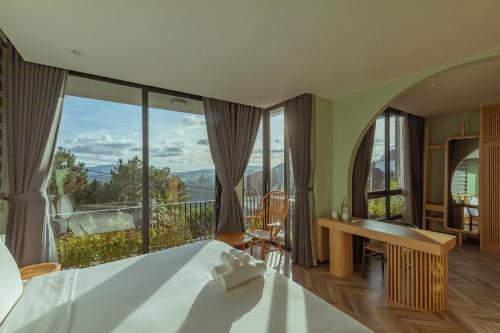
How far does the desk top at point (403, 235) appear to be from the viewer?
2.06 meters

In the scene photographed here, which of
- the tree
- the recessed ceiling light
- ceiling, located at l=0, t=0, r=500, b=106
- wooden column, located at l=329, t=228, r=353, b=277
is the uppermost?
ceiling, located at l=0, t=0, r=500, b=106

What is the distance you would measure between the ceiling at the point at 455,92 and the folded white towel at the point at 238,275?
2560mm

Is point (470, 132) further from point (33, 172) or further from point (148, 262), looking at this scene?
point (33, 172)

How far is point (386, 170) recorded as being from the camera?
412 cm

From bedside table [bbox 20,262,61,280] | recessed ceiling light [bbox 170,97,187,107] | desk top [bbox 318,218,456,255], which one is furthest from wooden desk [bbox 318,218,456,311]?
bedside table [bbox 20,262,61,280]

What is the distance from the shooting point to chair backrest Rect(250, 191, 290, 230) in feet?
11.2

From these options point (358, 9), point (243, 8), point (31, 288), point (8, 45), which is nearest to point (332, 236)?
point (358, 9)

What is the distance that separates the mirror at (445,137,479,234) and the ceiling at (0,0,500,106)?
283 cm

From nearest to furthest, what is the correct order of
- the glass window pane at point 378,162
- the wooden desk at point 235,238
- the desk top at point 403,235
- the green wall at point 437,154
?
the desk top at point 403,235 → the wooden desk at point 235,238 → the glass window pane at point 378,162 → the green wall at point 437,154

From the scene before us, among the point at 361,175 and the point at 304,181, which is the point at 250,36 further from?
the point at 361,175

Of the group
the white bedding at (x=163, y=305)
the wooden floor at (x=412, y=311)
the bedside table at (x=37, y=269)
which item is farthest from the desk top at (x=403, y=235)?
the bedside table at (x=37, y=269)

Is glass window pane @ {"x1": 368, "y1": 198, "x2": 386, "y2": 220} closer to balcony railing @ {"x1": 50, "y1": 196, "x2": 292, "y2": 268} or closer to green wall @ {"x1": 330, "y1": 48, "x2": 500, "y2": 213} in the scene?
green wall @ {"x1": 330, "y1": 48, "x2": 500, "y2": 213}

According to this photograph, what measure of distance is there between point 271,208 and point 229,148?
1.14 meters

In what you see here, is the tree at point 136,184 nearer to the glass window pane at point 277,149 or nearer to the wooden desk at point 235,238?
the wooden desk at point 235,238
